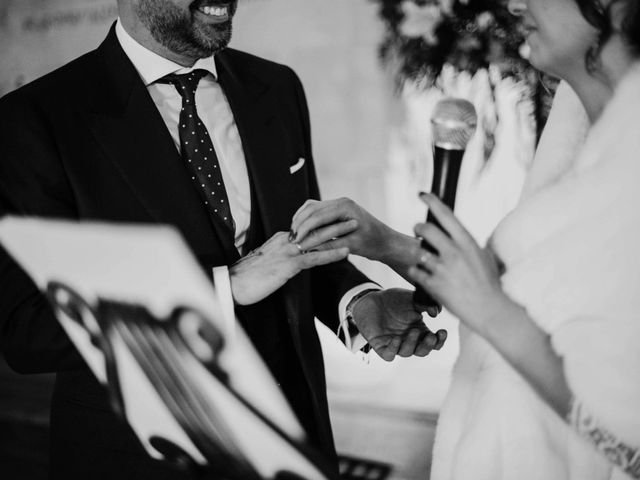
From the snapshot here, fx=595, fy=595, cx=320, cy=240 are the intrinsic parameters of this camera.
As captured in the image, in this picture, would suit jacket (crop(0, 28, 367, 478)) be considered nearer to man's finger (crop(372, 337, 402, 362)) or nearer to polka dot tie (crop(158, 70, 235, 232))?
polka dot tie (crop(158, 70, 235, 232))

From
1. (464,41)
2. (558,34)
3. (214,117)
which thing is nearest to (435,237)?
(558,34)

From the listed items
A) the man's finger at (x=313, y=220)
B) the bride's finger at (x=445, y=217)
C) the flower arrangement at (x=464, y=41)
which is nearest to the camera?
the bride's finger at (x=445, y=217)

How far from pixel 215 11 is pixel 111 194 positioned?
50cm

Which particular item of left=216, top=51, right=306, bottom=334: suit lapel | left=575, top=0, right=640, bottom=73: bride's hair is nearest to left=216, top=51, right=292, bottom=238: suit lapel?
left=216, top=51, right=306, bottom=334: suit lapel

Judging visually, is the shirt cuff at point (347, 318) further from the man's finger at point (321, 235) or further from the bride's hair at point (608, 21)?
the bride's hair at point (608, 21)

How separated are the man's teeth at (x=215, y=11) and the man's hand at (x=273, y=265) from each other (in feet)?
1.85

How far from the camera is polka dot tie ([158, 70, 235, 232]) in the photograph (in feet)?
4.30

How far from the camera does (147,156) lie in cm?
124

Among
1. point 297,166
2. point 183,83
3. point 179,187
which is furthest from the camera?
point 297,166

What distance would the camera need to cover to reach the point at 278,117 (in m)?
1.47

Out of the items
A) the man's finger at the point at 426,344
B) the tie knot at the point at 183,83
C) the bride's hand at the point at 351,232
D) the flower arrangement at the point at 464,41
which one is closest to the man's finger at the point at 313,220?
the bride's hand at the point at 351,232

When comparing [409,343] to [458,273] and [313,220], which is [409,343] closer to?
[313,220]

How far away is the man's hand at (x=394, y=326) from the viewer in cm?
126

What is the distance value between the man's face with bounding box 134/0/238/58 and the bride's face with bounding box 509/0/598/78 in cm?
70
